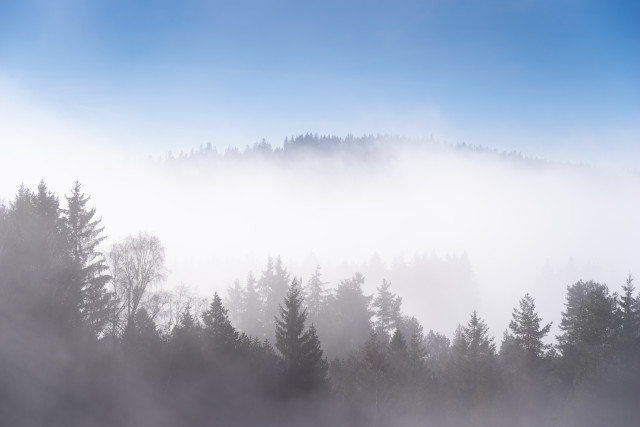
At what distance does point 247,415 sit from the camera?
3322 centimetres

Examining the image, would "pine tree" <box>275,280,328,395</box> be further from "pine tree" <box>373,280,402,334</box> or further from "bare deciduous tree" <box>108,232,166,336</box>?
"pine tree" <box>373,280,402,334</box>

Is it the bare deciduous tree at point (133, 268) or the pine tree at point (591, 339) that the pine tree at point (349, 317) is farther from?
the bare deciduous tree at point (133, 268)

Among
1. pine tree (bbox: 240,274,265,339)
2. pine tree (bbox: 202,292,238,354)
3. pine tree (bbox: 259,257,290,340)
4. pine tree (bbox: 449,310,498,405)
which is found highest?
pine tree (bbox: 259,257,290,340)

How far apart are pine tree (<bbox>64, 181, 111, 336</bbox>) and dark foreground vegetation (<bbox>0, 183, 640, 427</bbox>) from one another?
5.0 inches

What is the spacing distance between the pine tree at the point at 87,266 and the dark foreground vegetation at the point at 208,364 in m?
0.13

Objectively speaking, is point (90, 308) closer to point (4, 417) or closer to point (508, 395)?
point (4, 417)

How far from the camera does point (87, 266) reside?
36.5 m

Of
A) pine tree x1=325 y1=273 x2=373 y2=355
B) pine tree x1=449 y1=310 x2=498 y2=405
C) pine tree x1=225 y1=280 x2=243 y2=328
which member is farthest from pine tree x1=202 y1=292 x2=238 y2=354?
pine tree x1=225 y1=280 x2=243 y2=328

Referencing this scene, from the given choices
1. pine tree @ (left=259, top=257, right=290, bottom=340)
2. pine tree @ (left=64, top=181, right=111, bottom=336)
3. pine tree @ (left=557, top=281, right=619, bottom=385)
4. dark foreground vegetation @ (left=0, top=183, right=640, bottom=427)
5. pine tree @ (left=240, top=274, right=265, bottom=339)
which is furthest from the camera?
pine tree @ (left=259, top=257, right=290, bottom=340)

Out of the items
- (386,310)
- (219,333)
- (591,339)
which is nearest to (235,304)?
(386,310)

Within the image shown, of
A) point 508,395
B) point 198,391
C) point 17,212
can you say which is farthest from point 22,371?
point 508,395

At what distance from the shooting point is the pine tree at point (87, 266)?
32375 mm

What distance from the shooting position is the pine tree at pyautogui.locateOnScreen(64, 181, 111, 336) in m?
32.4

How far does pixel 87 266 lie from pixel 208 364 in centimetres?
1254
